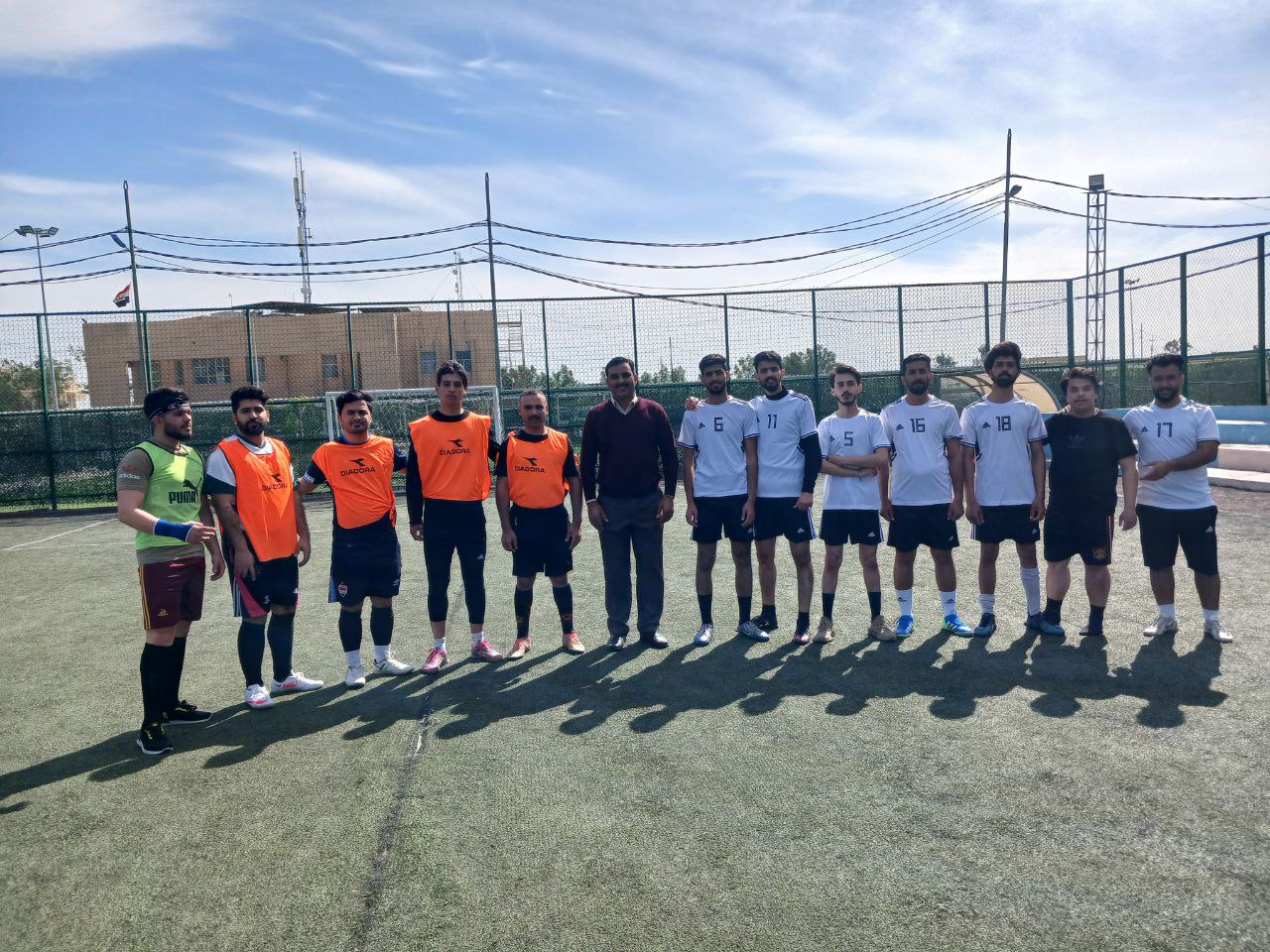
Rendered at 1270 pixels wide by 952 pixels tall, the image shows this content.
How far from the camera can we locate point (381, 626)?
5.26m

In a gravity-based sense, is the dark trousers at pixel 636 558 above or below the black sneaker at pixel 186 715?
above

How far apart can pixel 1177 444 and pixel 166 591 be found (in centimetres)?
589

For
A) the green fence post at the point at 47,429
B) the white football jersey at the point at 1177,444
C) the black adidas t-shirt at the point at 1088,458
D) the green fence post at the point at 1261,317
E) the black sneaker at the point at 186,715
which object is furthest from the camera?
the green fence post at the point at 47,429

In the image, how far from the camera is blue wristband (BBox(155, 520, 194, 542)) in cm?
414

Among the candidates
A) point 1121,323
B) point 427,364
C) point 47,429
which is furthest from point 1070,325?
point 47,429

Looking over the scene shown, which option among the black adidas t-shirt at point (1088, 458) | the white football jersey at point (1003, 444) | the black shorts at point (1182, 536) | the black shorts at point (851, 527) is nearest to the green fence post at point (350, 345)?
the black shorts at point (851, 527)

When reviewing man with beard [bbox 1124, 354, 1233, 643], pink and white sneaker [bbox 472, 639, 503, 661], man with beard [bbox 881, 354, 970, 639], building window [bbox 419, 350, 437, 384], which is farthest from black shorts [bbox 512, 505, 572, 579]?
building window [bbox 419, 350, 437, 384]

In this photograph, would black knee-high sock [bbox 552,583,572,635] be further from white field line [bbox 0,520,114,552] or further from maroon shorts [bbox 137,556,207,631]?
white field line [bbox 0,520,114,552]

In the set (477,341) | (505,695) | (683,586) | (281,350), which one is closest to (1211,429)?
(683,586)

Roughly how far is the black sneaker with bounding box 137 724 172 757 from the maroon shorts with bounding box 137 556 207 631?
0.48 metres

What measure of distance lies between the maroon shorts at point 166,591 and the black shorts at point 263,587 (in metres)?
0.30

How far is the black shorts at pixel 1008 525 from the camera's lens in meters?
5.65

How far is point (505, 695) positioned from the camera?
477cm

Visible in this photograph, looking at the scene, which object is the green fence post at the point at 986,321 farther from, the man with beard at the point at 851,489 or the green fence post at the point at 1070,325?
the man with beard at the point at 851,489
